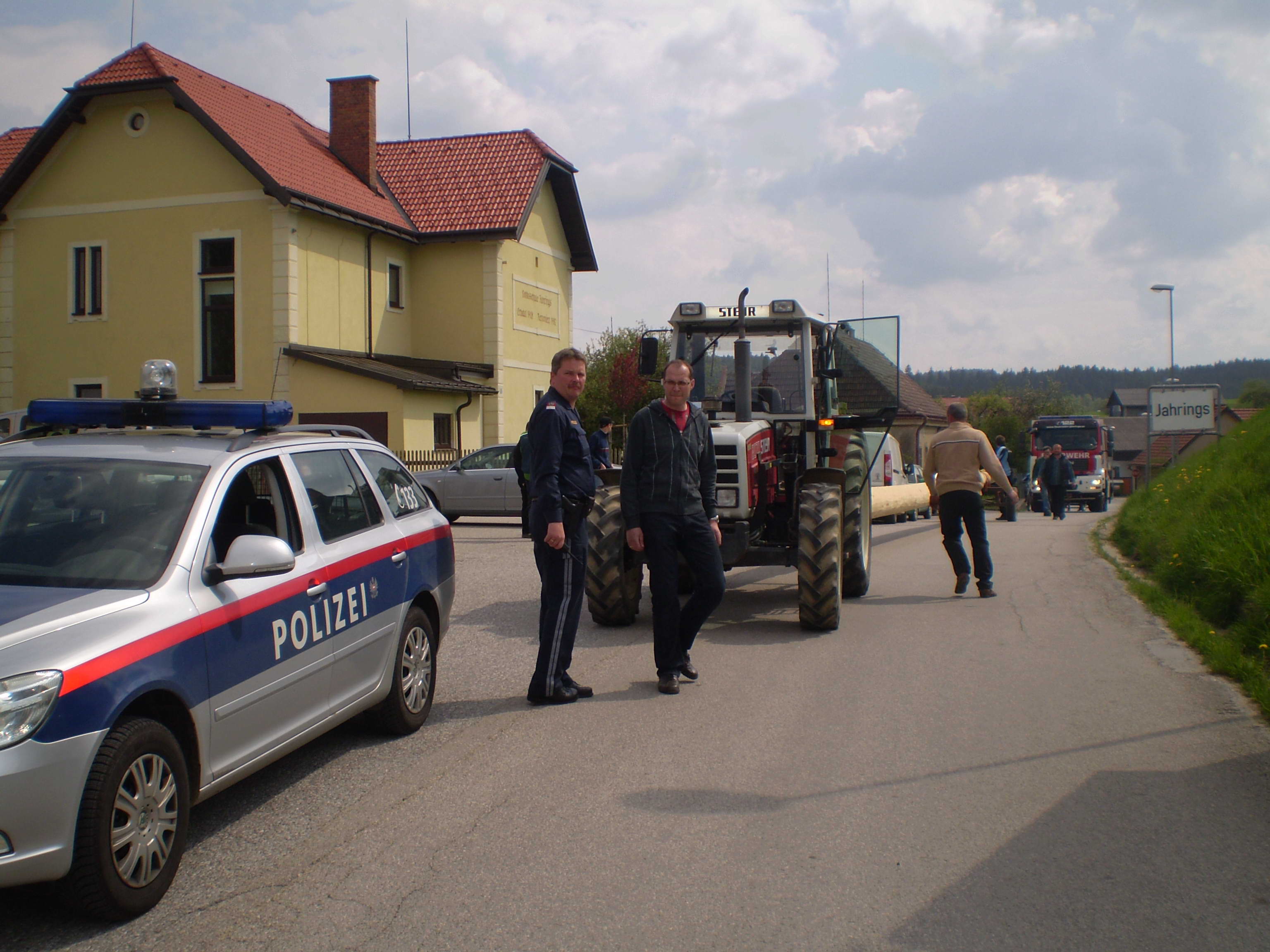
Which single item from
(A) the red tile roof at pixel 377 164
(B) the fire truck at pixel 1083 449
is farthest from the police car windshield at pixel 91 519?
(B) the fire truck at pixel 1083 449

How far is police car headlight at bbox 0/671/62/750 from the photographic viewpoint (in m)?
3.21

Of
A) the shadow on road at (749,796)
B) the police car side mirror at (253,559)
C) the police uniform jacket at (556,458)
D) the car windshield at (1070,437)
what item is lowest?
the shadow on road at (749,796)

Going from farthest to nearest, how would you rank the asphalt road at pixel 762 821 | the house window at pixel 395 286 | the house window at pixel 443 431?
the house window at pixel 395 286 → the house window at pixel 443 431 → the asphalt road at pixel 762 821

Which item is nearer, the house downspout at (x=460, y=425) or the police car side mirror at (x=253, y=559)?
the police car side mirror at (x=253, y=559)

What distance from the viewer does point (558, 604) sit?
630 cm

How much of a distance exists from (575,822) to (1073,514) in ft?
89.3

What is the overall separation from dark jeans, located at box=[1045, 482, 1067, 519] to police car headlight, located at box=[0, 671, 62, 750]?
24390 mm

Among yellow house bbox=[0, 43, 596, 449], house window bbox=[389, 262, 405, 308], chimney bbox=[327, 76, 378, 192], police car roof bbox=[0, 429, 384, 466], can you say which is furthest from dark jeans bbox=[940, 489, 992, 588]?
chimney bbox=[327, 76, 378, 192]

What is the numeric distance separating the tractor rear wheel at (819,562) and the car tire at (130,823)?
18.0 ft

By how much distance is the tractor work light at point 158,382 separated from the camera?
17.7 ft

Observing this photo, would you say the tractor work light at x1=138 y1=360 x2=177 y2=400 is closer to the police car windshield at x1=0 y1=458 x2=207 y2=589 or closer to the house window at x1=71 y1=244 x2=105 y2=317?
the police car windshield at x1=0 y1=458 x2=207 y2=589

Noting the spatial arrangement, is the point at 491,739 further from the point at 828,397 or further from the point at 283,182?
the point at 283,182

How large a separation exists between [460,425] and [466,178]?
7.43 meters

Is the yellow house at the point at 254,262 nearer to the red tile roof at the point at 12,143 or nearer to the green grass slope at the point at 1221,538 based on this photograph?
the red tile roof at the point at 12,143
